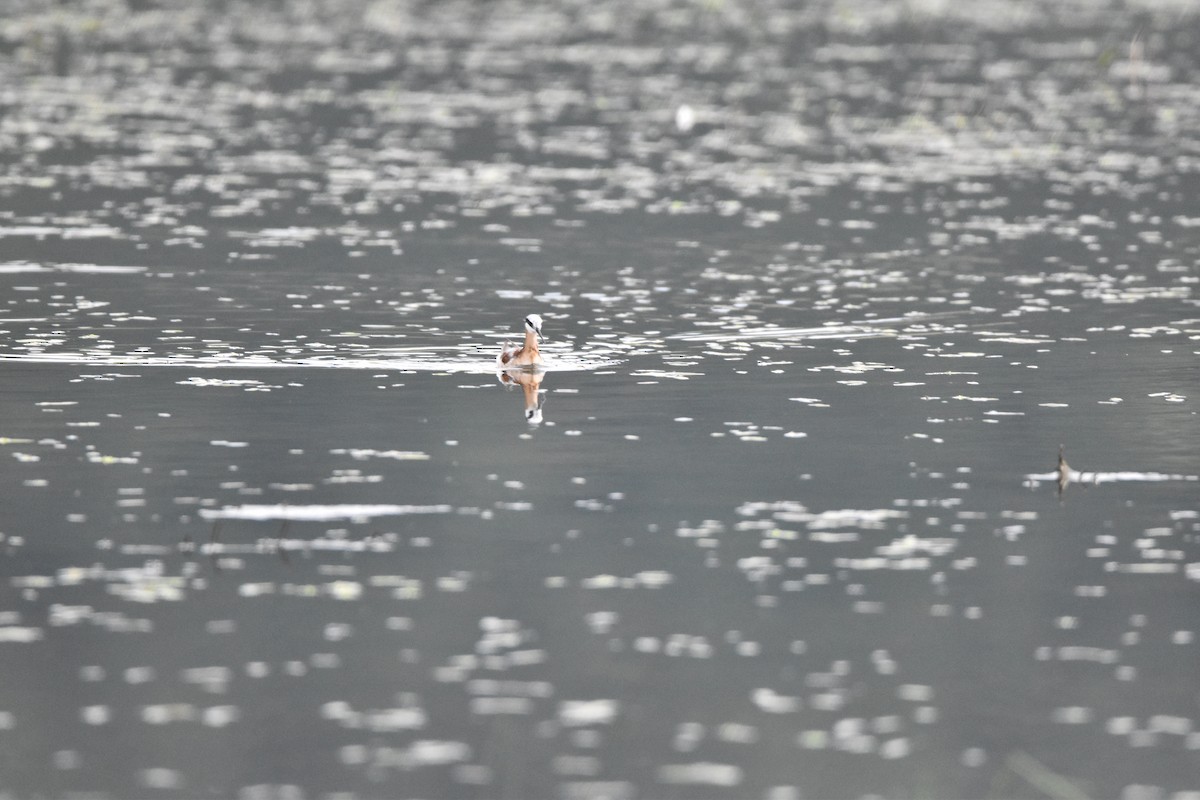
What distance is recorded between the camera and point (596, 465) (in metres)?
17.1

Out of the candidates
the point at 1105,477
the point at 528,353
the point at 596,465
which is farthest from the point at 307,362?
the point at 1105,477

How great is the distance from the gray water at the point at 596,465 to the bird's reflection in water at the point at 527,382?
49 mm

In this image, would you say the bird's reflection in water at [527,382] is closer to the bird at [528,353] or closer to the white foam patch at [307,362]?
the bird at [528,353]

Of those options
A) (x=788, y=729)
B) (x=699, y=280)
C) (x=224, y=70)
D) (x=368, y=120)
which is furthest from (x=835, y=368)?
(x=224, y=70)

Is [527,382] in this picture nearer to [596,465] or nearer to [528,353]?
[528,353]

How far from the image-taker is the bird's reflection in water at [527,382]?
64.3 ft

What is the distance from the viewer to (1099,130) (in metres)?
43.2

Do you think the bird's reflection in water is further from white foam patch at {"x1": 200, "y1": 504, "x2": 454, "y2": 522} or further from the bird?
white foam patch at {"x1": 200, "y1": 504, "x2": 454, "y2": 522}

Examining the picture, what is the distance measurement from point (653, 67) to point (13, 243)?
27327 mm

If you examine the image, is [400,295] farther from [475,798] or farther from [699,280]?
[475,798]

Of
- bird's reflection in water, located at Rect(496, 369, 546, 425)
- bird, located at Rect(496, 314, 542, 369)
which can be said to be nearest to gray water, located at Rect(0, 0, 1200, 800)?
bird's reflection in water, located at Rect(496, 369, 546, 425)

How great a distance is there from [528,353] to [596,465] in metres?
3.77

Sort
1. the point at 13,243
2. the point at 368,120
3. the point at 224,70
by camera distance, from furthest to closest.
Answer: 1. the point at 224,70
2. the point at 368,120
3. the point at 13,243

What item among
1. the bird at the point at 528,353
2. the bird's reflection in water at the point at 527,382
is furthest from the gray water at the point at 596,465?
the bird at the point at 528,353
